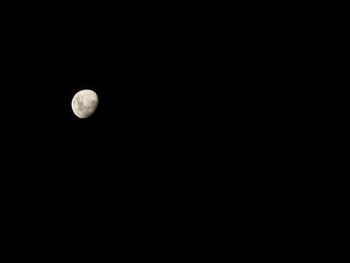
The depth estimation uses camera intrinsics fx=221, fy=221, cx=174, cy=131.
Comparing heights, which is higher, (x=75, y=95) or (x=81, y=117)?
(x=75, y=95)

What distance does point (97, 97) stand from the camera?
1655mm

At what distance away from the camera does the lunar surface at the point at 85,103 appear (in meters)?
1.61

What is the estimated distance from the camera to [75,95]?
5.49 feet

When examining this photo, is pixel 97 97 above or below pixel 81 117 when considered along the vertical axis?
above

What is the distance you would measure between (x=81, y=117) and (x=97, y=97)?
0.62 feet

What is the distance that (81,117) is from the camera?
1.64 meters

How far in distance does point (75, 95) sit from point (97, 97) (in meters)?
0.17

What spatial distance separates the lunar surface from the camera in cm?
161

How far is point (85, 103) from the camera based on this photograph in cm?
160

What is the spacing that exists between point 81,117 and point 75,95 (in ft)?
0.60
